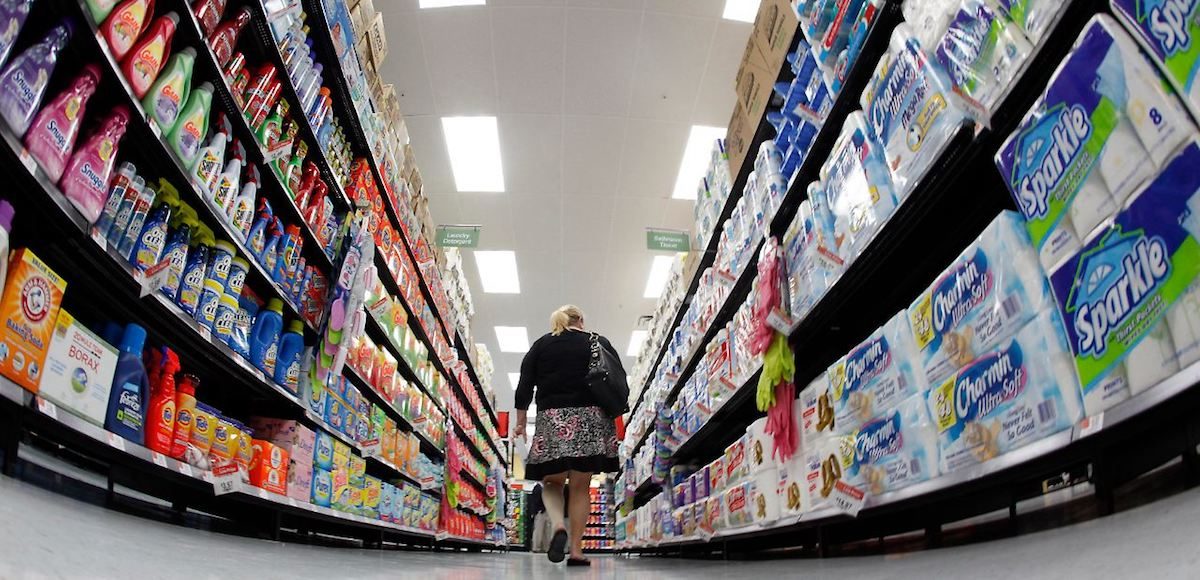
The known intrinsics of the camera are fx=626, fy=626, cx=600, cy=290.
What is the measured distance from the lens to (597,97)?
5.67 meters

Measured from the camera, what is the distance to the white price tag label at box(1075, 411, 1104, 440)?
0.89m

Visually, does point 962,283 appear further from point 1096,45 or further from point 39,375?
point 39,375

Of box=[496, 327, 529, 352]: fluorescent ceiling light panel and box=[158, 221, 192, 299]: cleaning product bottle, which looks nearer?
box=[158, 221, 192, 299]: cleaning product bottle

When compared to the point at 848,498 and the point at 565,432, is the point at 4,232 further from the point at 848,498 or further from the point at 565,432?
the point at 565,432

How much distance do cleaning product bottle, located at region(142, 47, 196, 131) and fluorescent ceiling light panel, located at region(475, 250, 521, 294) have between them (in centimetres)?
695

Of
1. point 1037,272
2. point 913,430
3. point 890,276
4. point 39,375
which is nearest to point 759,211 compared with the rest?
point 890,276

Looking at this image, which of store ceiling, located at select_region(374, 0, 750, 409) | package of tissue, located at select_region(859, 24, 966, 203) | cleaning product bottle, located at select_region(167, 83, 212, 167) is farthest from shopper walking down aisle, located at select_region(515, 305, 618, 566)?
store ceiling, located at select_region(374, 0, 750, 409)

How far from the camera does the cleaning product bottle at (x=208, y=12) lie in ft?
5.81

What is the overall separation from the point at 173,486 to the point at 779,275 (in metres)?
2.22

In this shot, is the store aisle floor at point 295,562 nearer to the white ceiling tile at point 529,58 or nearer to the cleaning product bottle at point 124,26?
the cleaning product bottle at point 124,26

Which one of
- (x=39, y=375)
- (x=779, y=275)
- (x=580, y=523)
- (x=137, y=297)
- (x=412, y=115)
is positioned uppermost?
(x=412, y=115)

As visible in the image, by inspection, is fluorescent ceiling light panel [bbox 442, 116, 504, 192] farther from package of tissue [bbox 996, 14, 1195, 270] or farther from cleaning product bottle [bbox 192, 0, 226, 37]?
package of tissue [bbox 996, 14, 1195, 270]

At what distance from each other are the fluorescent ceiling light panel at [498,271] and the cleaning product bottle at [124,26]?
282 inches

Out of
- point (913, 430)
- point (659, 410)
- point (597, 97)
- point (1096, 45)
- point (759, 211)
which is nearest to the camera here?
point (1096, 45)
